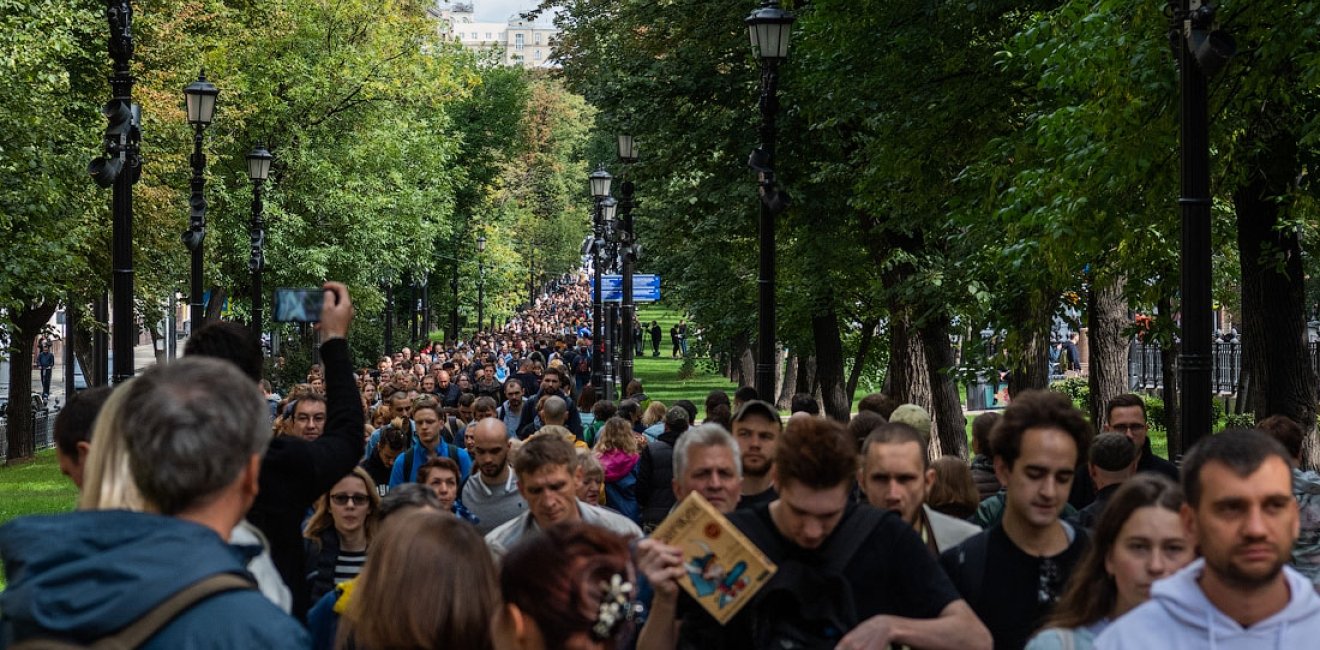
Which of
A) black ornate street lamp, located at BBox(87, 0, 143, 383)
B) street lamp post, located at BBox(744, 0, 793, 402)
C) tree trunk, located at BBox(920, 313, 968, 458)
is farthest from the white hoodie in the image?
tree trunk, located at BBox(920, 313, 968, 458)

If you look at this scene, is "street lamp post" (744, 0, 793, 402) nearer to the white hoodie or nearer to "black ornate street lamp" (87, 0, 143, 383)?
"black ornate street lamp" (87, 0, 143, 383)

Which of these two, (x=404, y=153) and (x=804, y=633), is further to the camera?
(x=404, y=153)

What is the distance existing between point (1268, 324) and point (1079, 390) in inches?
830

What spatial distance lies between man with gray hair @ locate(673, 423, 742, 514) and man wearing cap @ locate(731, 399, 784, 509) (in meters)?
1.05

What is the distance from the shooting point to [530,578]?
426 centimetres

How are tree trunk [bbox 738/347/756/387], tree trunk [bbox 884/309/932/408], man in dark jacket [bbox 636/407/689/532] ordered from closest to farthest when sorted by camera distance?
man in dark jacket [bbox 636/407/689/532]
tree trunk [bbox 884/309/932/408]
tree trunk [bbox 738/347/756/387]

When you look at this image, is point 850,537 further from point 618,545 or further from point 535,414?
point 535,414

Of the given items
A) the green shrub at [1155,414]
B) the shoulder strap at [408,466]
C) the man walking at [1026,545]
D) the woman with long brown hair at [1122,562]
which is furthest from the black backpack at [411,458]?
the green shrub at [1155,414]

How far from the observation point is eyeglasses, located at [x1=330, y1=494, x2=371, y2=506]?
833 centimetres

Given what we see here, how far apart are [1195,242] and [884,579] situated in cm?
565

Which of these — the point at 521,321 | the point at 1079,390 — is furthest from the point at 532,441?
the point at 521,321

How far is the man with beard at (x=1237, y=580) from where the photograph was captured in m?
4.27

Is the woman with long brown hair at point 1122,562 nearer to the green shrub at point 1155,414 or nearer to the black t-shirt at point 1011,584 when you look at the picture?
the black t-shirt at point 1011,584

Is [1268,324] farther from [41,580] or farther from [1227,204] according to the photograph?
[41,580]
